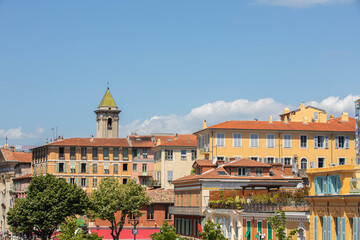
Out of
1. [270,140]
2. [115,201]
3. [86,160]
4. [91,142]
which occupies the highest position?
[91,142]

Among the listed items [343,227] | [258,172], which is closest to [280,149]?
[258,172]

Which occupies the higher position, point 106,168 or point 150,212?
point 106,168

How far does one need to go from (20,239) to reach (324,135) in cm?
5815

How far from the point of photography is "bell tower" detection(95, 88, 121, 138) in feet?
610

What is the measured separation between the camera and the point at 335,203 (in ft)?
155

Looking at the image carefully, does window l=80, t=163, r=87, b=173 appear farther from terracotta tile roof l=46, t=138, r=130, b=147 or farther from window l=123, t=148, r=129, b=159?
window l=123, t=148, r=129, b=159

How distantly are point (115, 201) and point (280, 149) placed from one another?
77.6ft

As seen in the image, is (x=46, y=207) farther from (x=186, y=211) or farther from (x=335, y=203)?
(x=335, y=203)

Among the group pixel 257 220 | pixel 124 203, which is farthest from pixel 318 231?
pixel 124 203

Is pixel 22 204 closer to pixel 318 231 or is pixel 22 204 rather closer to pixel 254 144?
pixel 254 144

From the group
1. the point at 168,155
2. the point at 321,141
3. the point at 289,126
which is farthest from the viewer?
the point at 168,155

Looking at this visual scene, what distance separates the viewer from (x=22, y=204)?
101 m

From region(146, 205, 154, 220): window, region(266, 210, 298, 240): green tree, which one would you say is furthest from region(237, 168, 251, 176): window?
region(146, 205, 154, 220): window

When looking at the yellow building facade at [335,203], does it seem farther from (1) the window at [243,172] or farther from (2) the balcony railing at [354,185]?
(1) the window at [243,172]
